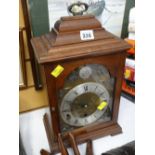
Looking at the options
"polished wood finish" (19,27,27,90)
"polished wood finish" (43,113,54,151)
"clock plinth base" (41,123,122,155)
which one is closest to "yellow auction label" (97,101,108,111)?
"clock plinth base" (41,123,122,155)

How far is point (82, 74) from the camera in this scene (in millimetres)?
736

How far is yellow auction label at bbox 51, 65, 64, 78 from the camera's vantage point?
670 mm

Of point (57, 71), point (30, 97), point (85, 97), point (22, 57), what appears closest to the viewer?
point (57, 71)

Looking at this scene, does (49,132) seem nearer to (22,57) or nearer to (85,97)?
(85,97)

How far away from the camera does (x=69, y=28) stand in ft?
2.24

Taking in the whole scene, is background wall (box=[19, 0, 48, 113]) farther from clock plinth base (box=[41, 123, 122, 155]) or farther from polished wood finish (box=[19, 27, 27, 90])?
clock plinth base (box=[41, 123, 122, 155])

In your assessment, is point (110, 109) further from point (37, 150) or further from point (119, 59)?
point (37, 150)

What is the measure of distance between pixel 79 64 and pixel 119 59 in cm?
16

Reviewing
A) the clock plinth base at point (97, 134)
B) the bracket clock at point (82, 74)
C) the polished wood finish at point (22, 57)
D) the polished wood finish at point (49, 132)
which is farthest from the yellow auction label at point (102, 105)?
the polished wood finish at point (22, 57)

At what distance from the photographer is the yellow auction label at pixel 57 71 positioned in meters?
0.67

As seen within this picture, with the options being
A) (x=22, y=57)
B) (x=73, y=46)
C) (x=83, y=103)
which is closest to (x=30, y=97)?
(x=22, y=57)

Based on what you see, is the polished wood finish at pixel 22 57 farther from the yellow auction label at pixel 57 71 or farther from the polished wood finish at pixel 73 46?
the yellow auction label at pixel 57 71

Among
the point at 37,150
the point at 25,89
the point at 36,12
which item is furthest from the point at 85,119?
the point at 36,12

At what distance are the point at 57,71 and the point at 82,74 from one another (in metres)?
0.10
